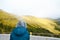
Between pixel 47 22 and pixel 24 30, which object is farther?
pixel 47 22

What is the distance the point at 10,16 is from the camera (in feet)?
18.4

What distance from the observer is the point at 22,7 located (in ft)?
17.9

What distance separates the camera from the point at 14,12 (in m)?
5.46

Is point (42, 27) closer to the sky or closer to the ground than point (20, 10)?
closer to the ground

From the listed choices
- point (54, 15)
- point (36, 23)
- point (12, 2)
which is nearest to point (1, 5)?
point (12, 2)

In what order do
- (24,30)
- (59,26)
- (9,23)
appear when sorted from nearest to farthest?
(24,30) → (59,26) → (9,23)

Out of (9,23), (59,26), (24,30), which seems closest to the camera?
(24,30)

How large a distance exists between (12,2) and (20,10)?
12.7 inches

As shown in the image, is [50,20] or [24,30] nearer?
[24,30]

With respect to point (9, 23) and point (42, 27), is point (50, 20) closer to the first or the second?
point (42, 27)

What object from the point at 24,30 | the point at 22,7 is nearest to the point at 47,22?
the point at 22,7

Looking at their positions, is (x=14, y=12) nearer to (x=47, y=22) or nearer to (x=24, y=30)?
(x=47, y=22)

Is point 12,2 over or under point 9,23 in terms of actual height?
over

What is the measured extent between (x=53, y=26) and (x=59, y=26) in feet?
0.48
